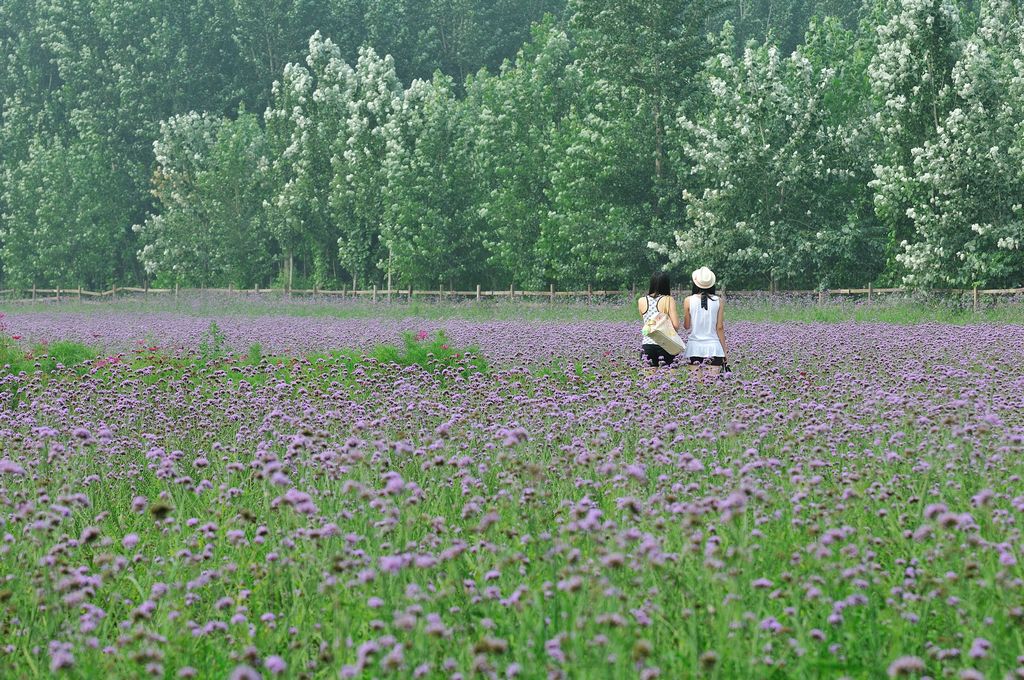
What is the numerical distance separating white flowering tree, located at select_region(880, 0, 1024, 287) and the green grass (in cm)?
92

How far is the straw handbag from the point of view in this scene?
13.0 m

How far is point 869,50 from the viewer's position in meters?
46.9


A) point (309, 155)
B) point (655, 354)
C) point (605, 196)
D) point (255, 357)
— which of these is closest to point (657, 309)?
point (655, 354)

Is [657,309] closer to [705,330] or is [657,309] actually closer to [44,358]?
[705,330]

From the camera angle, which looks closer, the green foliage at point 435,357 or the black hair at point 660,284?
the green foliage at point 435,357

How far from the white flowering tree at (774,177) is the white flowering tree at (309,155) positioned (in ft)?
56.4

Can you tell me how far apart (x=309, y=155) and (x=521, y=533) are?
4430cm

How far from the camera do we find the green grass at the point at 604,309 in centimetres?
2636

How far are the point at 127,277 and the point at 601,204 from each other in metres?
33.2

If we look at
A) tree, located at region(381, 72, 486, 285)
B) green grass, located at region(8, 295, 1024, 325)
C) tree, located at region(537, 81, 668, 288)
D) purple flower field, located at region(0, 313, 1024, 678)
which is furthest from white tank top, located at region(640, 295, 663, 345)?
tree, located at region(381, 72, 486, 285)

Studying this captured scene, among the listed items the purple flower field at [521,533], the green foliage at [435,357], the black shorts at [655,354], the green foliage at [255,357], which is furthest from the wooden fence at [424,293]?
the purple flower field at [521,533]

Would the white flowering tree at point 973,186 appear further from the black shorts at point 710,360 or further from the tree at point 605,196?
the black shorts at point 710,360

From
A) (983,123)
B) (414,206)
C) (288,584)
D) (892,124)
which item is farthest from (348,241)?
(288,584)

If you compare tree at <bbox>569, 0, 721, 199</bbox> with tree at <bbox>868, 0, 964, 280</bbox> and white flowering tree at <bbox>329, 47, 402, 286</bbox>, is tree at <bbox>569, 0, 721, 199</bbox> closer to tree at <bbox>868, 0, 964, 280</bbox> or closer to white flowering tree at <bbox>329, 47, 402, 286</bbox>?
tree at <bbox>868, 0, 964, 280</bbox>
